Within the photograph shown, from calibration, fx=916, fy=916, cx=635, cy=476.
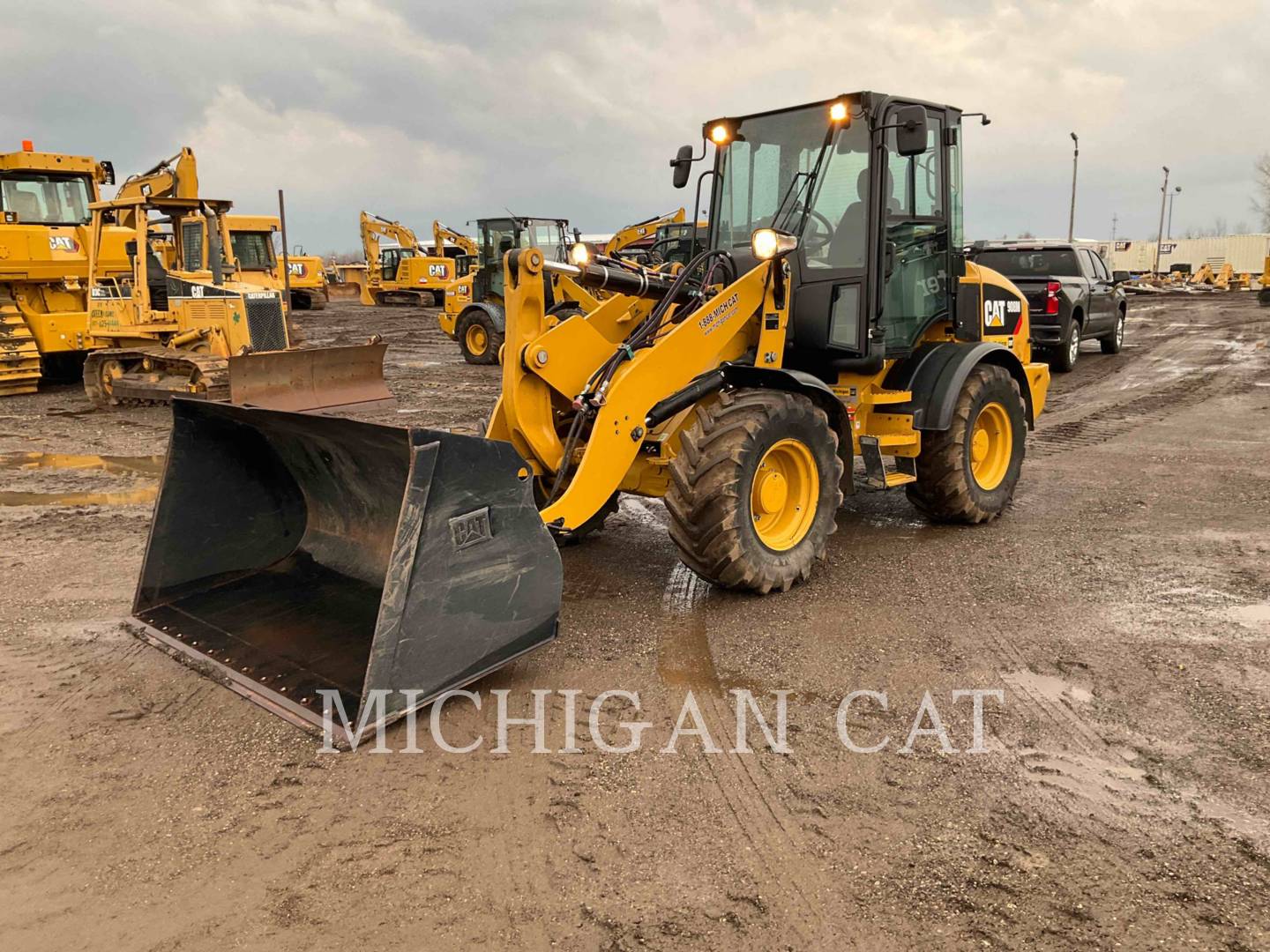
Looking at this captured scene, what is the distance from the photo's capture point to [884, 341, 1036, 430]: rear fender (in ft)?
18.3

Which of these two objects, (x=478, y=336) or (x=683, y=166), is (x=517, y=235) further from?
(x=683, y=166)

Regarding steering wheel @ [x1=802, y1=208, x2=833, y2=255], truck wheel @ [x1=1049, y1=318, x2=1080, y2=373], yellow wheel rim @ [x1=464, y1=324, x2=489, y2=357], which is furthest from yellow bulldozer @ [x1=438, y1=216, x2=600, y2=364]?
steering wheel @ [x1=802, y1=208, x2=833, y2=255]

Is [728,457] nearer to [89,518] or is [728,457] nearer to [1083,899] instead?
[1083,899]

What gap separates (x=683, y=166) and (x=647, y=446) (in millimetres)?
2198

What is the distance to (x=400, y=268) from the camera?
1346 inches

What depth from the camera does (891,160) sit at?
17.3ft

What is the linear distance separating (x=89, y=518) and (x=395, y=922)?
17.2 feet

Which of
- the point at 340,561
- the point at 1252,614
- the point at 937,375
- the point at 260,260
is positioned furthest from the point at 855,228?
the point at 260,260

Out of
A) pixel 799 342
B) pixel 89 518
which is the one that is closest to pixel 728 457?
pixel 799 342

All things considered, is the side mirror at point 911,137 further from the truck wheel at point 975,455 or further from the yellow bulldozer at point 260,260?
the yellow bulldozer at point 260,260

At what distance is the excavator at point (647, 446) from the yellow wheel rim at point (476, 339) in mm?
11245

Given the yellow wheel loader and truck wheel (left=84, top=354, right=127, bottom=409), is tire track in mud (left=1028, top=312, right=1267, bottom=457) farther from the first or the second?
truck wheel (left=84, top=354, right=127, bottom=409)

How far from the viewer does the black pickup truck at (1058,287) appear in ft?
44.7

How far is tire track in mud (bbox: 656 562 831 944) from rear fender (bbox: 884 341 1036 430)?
2.03 meters
